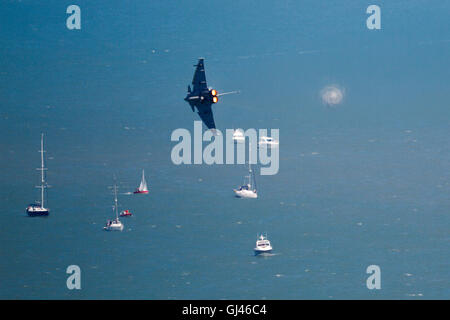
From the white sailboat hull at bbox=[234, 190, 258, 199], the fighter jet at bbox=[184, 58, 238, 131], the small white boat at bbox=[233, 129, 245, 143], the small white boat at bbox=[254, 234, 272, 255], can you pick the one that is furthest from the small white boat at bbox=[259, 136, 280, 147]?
the fighter jet at bbox=[184, 58, 238, 131]

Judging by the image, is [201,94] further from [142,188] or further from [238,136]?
[142,188]

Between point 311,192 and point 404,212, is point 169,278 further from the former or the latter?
point 404,212

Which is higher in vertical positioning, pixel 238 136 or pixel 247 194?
pixel 238 136

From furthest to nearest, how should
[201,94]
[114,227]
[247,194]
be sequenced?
[247,194], [114,227], [201,94]

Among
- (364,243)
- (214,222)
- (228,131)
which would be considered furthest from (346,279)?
(228,131)

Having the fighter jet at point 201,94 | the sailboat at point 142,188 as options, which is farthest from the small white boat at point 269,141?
the fighter jet at point 201,94

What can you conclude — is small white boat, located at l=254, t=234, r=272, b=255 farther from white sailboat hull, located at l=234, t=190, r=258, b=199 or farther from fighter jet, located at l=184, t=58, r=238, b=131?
fighter jet, located at l=184, t=58, r=238, b=131

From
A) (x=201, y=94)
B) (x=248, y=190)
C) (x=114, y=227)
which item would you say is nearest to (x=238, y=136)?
(x=248, y=190)

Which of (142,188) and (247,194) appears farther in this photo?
(142,188)
